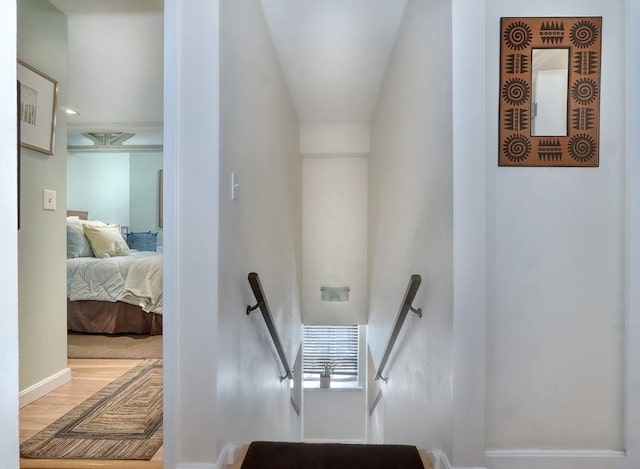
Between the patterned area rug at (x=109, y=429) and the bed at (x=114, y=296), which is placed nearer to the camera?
the patterned area rug at (x=109, y=429)

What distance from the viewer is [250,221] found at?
6.45 ft

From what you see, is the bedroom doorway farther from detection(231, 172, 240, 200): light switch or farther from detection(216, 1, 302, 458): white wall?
detection(231, 172, 240, 200): light switch

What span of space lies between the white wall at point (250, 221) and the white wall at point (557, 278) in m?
1.17

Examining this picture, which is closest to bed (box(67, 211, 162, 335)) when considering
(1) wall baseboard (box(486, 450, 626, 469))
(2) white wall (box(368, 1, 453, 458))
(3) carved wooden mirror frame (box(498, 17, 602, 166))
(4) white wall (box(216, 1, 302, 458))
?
(4) white wall (box(216, 1, 302, 458))

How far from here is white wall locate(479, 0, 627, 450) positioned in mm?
1596

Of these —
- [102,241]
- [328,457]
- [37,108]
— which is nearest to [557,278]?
[328,457]

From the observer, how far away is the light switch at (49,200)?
86.5 inches

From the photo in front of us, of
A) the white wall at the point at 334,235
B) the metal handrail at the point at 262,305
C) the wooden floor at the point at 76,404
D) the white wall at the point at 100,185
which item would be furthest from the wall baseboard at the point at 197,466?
the white wall at the point at 100,185

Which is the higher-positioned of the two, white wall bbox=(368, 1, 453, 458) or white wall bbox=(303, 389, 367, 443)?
white wall bbox=(368, 1, 453, 458)

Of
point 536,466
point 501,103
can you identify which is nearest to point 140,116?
point 501,103

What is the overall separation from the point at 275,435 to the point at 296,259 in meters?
1.95

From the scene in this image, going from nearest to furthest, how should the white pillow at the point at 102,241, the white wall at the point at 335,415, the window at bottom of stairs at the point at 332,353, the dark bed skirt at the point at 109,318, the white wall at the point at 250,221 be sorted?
1. the white wall at the point at 250,221
2. the dark bed skirt at the point at 109,318
3. the white pillow at the point at 102,241
4. the white wall at the point at 335,415
5. the window at bottom of stairs at the point at 332,353

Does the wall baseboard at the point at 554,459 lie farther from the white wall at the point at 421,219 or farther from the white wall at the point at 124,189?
the white wall at the point at 124,189

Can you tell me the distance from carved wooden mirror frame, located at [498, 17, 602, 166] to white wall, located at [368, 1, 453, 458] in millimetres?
295
